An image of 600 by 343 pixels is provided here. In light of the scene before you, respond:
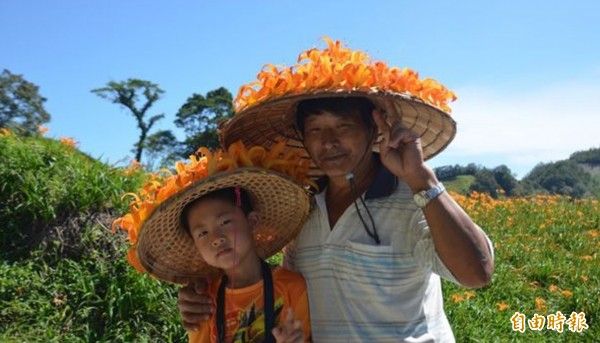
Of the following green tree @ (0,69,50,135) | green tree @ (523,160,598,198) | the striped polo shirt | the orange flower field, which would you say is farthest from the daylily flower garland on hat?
green tree @ (523,160,598,198)

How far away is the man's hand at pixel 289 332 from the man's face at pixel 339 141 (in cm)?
52

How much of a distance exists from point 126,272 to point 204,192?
7.05 feet

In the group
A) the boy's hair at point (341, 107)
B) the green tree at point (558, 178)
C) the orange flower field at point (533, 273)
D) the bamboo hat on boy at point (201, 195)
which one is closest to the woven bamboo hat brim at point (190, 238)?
the bamboo hat on boy at point (201, 195)

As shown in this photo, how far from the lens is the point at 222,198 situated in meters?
2.04

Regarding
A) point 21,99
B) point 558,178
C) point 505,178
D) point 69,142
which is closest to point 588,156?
point 558,178

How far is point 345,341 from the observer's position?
1822 millimetres

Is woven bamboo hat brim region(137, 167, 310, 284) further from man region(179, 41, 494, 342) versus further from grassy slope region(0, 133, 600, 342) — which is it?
grassy slope region(0, 133, 600, 342)

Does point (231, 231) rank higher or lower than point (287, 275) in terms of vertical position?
higher

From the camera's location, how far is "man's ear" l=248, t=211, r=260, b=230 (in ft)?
7.20

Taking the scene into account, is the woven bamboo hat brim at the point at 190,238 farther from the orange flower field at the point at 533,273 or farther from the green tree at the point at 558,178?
the green tree at the point at 558,178

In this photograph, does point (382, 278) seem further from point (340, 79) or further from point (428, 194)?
point (340, 79)

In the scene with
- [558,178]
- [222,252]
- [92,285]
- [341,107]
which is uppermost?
[558,178]

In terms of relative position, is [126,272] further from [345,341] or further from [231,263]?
[345,341]

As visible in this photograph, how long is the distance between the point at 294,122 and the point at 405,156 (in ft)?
2.11
